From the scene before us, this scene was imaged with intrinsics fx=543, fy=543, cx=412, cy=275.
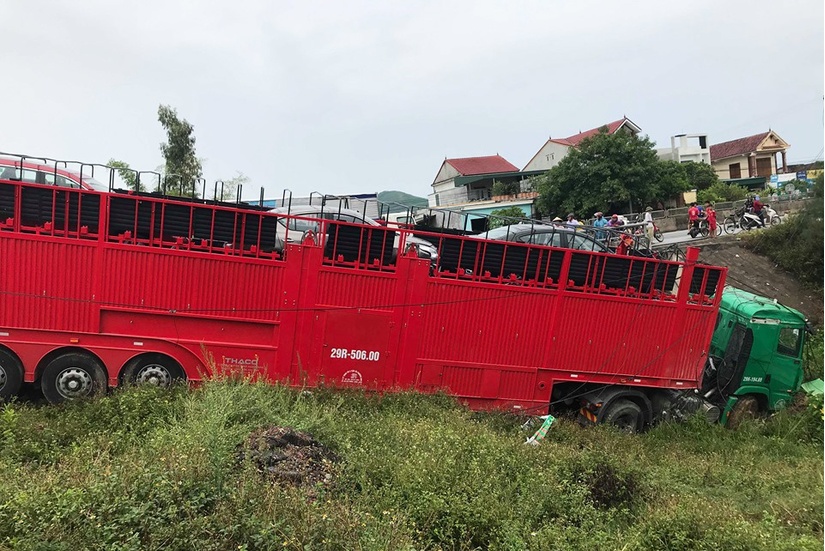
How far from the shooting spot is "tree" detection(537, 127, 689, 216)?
1206 inches

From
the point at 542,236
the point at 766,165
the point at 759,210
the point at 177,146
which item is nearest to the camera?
the point at 542,236

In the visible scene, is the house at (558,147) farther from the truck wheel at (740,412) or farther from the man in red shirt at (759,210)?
the truck wheel at (740,412)

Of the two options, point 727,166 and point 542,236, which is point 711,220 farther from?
point 727,166

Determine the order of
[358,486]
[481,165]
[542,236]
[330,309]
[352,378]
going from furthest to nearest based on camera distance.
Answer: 1. [481,165]
2. [542,236]
3. [352,378]
4. [330,309]
5. [358,486]

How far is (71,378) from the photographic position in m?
6.59

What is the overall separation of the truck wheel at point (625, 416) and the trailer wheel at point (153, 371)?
6234mm

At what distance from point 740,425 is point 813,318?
6484 millimetres

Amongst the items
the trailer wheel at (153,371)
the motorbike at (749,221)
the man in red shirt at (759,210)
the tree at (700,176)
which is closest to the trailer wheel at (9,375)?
the trailer wheel at (153,371)

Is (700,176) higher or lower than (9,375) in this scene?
higher

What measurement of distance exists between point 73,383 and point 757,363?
1033cm

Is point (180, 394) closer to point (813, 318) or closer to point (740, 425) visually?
point (740, 425)

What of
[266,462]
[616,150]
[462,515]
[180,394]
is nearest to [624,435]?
[462,515]

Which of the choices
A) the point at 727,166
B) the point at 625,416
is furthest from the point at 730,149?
the point at 625,416

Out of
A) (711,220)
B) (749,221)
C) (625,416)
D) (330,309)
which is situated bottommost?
(625,416)
